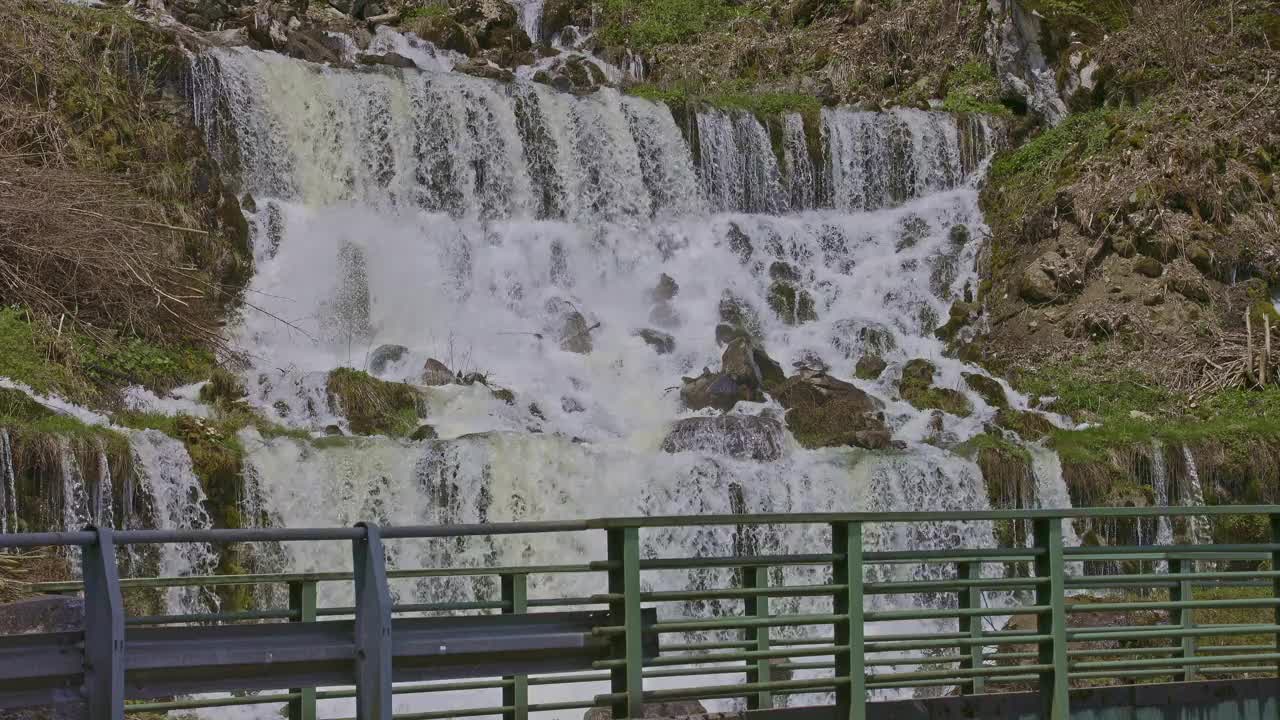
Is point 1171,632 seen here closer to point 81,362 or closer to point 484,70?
point 81,362

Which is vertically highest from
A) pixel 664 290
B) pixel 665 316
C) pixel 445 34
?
pixel 445 34

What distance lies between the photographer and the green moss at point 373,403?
71.4 ft

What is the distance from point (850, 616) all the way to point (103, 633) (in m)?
3.44

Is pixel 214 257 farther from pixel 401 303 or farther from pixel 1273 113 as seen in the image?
pixel 1273 113

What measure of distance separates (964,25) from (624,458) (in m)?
17.6

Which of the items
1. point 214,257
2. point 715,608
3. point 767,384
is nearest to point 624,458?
point 715,608

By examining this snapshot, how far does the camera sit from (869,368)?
26500 millimetres

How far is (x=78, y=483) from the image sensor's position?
1794 centimetres

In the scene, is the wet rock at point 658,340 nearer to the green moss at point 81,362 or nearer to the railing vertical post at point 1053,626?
the green moss at point 81,362

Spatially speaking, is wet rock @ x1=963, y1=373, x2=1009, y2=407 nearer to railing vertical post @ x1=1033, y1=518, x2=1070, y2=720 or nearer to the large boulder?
the large boulder

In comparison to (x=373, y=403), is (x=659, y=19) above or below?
above

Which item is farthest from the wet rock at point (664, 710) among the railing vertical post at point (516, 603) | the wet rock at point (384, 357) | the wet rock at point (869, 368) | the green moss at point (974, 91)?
the green moss at point (974, 91)

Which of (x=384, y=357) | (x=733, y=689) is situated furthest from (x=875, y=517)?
(x=384, y=357)

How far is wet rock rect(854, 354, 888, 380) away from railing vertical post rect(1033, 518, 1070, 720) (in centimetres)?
1718
